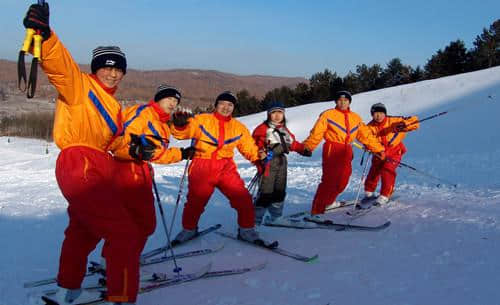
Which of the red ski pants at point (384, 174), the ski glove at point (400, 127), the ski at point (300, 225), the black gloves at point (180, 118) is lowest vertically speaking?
the ski at point (300, 225)

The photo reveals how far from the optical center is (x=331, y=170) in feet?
20.6

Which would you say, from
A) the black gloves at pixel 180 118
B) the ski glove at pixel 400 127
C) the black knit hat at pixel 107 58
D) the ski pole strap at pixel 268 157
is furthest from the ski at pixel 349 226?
the black knit hat at pixel 107 58

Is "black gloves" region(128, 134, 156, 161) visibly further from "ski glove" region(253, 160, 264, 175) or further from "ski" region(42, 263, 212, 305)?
"ski glove" region(253, 160, 264, 175)

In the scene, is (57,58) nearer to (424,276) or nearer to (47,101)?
(424,276)

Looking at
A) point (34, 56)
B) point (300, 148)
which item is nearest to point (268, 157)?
point (300, 148)

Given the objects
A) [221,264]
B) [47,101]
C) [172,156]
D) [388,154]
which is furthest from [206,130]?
[47,101]

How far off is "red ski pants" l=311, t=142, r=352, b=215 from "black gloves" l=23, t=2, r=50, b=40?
178 inches

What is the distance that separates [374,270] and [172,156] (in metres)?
2.15

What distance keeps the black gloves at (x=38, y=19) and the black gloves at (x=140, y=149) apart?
1.46 metres

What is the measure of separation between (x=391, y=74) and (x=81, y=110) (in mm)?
43200

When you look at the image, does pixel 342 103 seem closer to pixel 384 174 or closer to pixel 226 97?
pixel 384 174

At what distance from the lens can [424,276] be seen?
373cm

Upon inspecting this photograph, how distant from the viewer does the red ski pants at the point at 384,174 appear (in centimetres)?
723

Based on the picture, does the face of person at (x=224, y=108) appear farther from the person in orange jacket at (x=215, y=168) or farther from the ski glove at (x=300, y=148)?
the ski glove at (x=300, y=148)
